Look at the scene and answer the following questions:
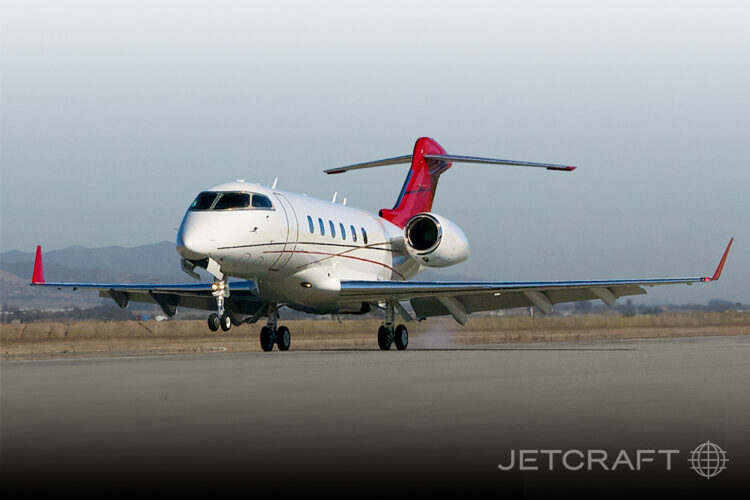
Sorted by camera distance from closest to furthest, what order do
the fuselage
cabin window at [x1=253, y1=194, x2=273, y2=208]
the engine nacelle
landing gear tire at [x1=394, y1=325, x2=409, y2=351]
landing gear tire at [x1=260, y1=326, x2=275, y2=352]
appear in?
the fuselage < cabin window at [x1=253, y1=194, x2=273, y2=208] < landing gear tire at [x1=260, y1=326, x2=275, y2=352] < landing gear tire at [x1=394, y1=325, x2=409, y2=351] < the engine nacelle

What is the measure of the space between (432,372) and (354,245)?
12.3 meters

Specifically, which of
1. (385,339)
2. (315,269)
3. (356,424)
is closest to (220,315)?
(315,269)

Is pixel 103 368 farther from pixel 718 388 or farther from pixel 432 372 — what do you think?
pixel 718 388

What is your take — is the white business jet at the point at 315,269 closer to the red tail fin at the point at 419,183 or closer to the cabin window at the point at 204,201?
the cabin window at the point at 204,201

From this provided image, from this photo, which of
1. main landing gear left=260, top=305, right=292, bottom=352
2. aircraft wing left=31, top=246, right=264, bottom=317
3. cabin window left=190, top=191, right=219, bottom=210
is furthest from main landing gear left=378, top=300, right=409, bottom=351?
cabin window left=190, top=191, right=219, bottom=210

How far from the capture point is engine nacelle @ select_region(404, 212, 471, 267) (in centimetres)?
3017

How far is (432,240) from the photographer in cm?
3025

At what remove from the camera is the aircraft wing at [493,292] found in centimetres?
2552

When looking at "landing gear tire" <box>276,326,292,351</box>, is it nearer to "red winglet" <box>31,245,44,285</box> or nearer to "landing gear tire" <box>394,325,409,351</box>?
"landing gear tire" <box>394,325,409,351</box>

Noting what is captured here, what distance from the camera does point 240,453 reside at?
822 cm

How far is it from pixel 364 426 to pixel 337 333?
3507 cm

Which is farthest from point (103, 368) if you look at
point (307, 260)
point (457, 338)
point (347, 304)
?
point (457, 338)

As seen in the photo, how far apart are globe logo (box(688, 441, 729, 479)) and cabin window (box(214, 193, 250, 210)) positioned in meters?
17.0

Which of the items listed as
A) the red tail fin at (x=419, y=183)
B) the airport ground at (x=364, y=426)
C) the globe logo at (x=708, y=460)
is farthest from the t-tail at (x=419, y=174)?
the globe logo at (x=708, y=460)
